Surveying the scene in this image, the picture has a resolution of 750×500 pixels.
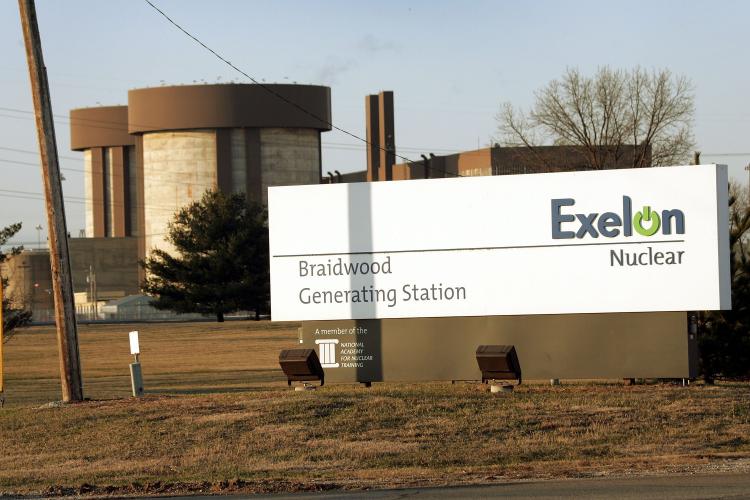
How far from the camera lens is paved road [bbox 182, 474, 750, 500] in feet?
42.6

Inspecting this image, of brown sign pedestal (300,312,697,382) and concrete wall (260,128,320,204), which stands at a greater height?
concrete wall (260,128,320,204)

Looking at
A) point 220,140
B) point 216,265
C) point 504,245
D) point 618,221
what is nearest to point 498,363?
point 504,245

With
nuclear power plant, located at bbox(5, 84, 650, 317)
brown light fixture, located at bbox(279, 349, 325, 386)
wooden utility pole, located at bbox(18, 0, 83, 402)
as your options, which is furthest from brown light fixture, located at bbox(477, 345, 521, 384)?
nuclear power plant, located at bbox(5, 84, 650, 317)

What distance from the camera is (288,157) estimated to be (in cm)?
11788

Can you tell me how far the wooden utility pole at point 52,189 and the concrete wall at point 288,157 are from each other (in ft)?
302

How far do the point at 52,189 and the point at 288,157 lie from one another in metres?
95.5

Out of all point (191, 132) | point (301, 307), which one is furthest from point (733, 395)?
point (191, 132)

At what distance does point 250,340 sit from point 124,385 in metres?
23.0

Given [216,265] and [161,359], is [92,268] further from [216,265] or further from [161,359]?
[161,359]

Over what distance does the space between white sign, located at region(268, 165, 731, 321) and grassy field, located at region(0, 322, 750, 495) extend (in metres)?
1.65

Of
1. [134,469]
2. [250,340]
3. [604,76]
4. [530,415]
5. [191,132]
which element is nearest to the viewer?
[134,469]

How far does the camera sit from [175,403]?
21.6 m

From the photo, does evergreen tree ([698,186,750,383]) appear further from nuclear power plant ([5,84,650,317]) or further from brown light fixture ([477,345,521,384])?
nuclear power plant ([5,84,650,317])

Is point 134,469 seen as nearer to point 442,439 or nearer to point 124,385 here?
point 442,439
